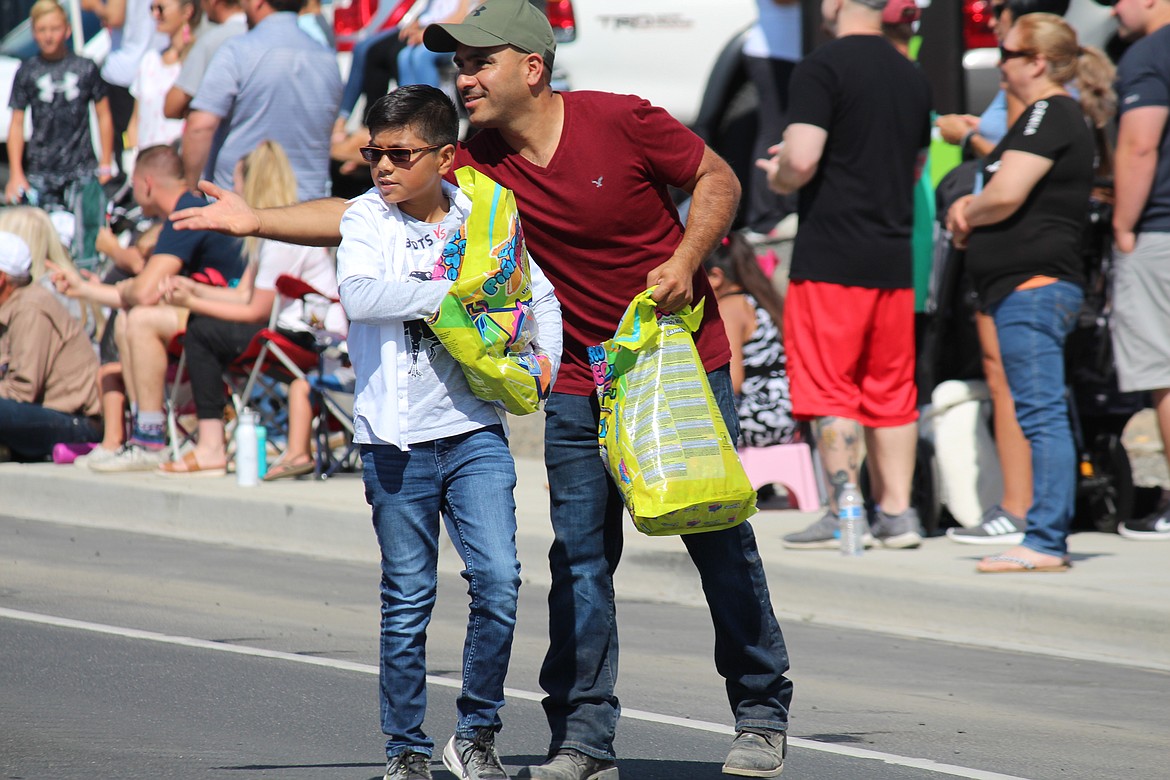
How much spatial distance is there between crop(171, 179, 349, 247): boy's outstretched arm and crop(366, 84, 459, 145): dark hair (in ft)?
0.89

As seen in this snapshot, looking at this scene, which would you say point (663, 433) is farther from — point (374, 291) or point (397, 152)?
point (397, 152)

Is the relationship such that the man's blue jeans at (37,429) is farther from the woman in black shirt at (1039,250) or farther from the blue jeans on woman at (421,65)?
the woman in black shirt at (1039,250)

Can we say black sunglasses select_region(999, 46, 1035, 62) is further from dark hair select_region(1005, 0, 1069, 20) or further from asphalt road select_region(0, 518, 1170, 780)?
asphalt road select_region(0, 518, 1170, 780)

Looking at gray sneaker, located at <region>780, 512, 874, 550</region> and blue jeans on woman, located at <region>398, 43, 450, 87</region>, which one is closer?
gray sneaker, located at <region>780, 512, 874, 550</region>

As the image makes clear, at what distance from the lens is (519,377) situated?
454 cm

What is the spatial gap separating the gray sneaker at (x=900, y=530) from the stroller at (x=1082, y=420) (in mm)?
428

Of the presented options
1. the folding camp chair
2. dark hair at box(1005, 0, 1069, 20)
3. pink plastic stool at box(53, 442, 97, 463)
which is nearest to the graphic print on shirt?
the folding camp chair

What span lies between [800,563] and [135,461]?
488 cm

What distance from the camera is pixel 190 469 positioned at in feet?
35.6

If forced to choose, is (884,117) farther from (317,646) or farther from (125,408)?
(125,408)

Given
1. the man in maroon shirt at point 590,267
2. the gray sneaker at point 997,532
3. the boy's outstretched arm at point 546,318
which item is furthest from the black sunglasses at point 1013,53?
the boy's outstretched arm at point 546,318

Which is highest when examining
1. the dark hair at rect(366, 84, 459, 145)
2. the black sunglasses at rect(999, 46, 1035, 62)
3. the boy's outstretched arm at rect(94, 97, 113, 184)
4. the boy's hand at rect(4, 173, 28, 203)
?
the black sunglasses at rect(999, 46, 1035, 62)

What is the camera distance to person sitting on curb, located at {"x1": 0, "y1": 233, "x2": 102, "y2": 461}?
37.9 ft

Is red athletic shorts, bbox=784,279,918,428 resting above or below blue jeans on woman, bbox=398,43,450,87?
below
